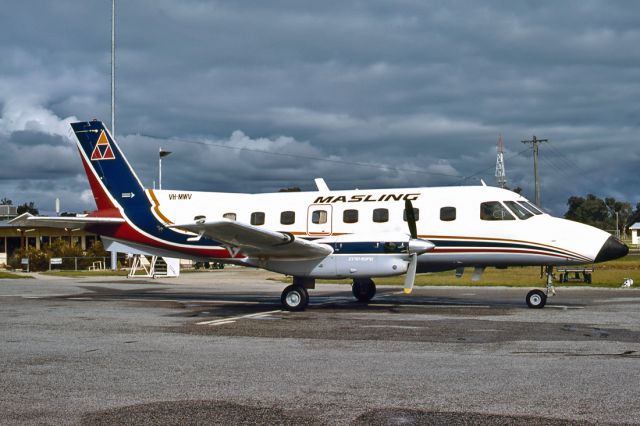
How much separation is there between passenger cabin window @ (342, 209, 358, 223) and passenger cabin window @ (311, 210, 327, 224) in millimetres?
649

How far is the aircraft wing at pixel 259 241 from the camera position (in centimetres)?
1802

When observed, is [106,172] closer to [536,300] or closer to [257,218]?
[257,218]

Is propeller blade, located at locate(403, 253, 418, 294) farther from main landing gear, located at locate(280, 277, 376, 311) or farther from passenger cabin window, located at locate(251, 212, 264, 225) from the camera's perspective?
passenger cabin window, located at locate(251, 212, 264, 225)

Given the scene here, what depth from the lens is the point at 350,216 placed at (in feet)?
69.9

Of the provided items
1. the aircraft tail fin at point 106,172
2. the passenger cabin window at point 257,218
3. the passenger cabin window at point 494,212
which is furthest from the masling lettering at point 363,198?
the aircraft tail fin at point 106,172

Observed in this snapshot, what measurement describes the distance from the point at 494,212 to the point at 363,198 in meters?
4.03

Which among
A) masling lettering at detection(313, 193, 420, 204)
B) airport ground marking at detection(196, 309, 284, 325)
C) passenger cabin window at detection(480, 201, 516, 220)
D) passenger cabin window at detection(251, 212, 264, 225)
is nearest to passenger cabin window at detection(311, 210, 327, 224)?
masling lettering at detection(313, 193, 420, 204)

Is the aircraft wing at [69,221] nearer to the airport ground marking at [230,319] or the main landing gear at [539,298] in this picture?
the airport ground marking at [230,319]

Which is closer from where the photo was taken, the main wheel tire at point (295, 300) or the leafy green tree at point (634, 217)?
the main wheel tire at point (295, 300)

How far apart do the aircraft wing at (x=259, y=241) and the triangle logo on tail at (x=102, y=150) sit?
747cm

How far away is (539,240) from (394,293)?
28.4 feet

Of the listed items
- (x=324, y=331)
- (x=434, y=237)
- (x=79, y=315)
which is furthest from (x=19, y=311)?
(x=434, y=237)

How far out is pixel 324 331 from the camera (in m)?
15.3

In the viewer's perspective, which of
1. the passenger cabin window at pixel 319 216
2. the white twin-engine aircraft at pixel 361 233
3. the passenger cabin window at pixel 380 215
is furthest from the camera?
the passenger cabin window at pixel 319 216
